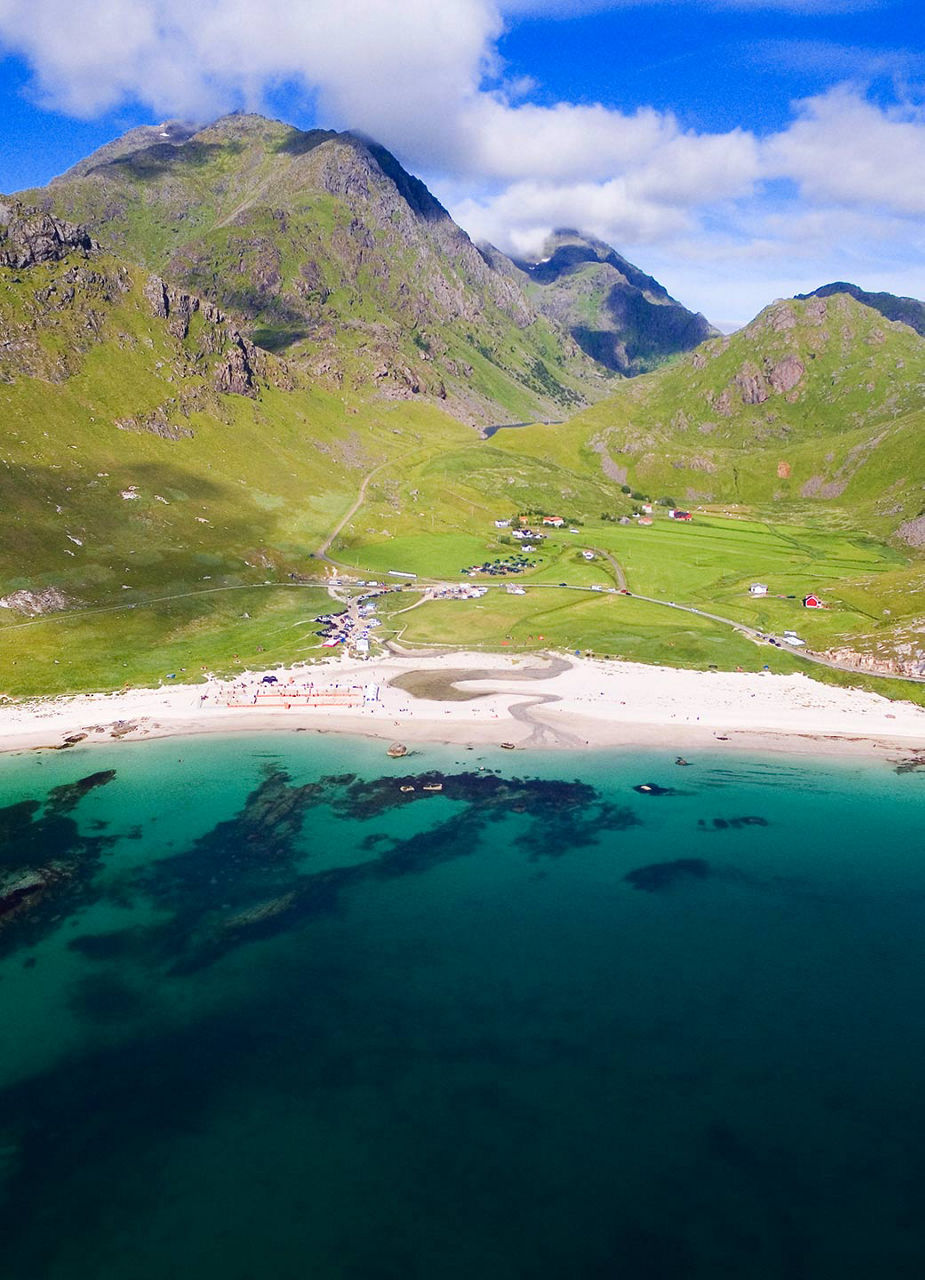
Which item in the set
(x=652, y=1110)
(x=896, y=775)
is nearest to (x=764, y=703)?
(x=896, y=775)

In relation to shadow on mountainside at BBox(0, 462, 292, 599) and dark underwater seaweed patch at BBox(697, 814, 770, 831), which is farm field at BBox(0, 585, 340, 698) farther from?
dark underwater seaweed patch at BBox(697, 814, 770, 831)

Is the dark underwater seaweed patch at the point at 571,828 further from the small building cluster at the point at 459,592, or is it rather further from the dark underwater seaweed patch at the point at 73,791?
the small building cluster at the point at 459,592

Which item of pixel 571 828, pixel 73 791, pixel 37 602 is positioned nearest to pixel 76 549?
pixel 37 602

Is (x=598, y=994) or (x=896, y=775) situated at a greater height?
(x=896, y=775)

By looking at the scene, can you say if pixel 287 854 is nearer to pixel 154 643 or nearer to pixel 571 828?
pixel 571 828

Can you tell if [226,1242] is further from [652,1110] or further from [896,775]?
[896,775]

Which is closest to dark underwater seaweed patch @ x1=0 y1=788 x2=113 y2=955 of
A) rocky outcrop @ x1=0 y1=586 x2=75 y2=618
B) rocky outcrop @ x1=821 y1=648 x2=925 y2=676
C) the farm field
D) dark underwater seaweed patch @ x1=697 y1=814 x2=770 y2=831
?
the farm field
